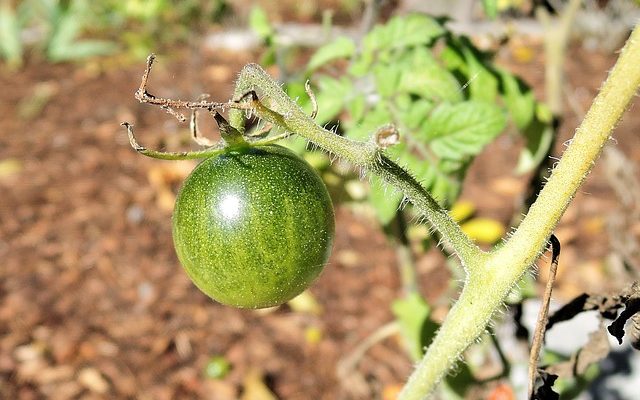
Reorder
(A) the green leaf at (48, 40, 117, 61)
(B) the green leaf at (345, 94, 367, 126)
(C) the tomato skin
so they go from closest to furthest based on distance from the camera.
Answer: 1. (C) the tomato skin
2. (B) the green leaf at (345, 94, 367, 126)
3. (A) the green leaf at (48, 40, 117, 61)

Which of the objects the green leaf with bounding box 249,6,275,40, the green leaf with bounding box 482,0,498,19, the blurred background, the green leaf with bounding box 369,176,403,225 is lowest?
the blurred background

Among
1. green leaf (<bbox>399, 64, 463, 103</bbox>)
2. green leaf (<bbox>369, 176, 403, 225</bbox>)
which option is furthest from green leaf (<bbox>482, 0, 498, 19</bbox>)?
green leaf (<bbox>369, 176, 403, 225</bbox>)

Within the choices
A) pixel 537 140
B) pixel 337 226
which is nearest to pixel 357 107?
pixel 537 140

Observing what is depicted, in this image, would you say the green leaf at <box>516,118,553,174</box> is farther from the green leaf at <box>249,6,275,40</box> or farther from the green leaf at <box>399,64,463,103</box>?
the green leaf at <box>249,6,275,40</box>

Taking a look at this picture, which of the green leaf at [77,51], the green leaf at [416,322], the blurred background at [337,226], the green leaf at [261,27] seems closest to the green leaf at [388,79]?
the blurred background at [337,226]

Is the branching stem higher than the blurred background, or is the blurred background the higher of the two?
the branching stem

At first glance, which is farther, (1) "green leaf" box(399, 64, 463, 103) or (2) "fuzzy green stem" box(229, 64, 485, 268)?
(1) "green leaf" box(399, 64, 463, 103)

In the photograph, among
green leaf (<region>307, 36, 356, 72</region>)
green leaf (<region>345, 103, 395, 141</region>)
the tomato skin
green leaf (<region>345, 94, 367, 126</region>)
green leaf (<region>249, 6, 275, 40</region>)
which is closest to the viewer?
the tomato skin
